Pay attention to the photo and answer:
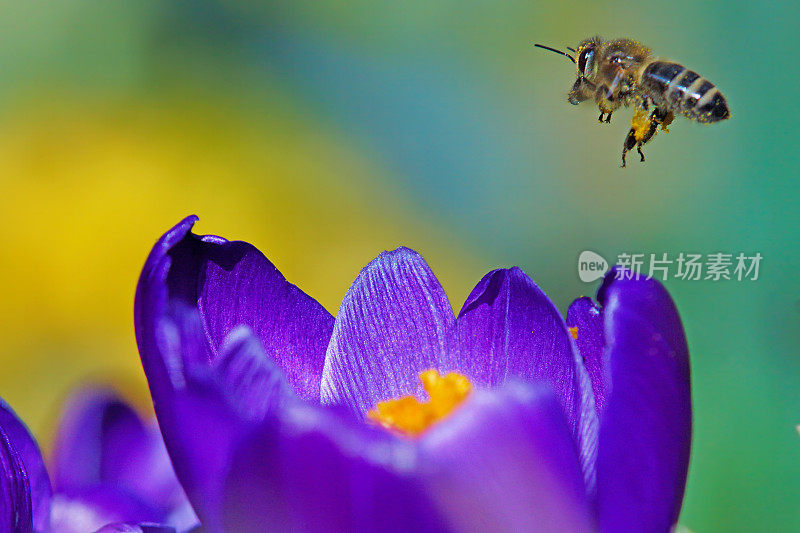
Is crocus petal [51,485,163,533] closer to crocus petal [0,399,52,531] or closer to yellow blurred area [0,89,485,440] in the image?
crocus petal [0,399,52,531]

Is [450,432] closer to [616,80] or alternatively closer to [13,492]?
[13,492]

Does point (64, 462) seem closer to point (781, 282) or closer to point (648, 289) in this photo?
point (648, 289)

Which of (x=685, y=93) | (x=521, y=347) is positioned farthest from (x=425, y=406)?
(x=685, y=93)

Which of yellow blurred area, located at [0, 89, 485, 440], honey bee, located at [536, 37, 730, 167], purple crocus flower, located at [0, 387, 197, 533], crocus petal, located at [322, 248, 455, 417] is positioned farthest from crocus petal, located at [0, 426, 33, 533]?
yellow blurred area, located at [0, 89, 485, 440]

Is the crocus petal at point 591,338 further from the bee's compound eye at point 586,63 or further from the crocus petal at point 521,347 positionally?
the bee's compound eye at point 586,63

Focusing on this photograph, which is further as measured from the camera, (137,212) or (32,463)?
(137,212)

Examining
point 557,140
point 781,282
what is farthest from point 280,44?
point 781,282
